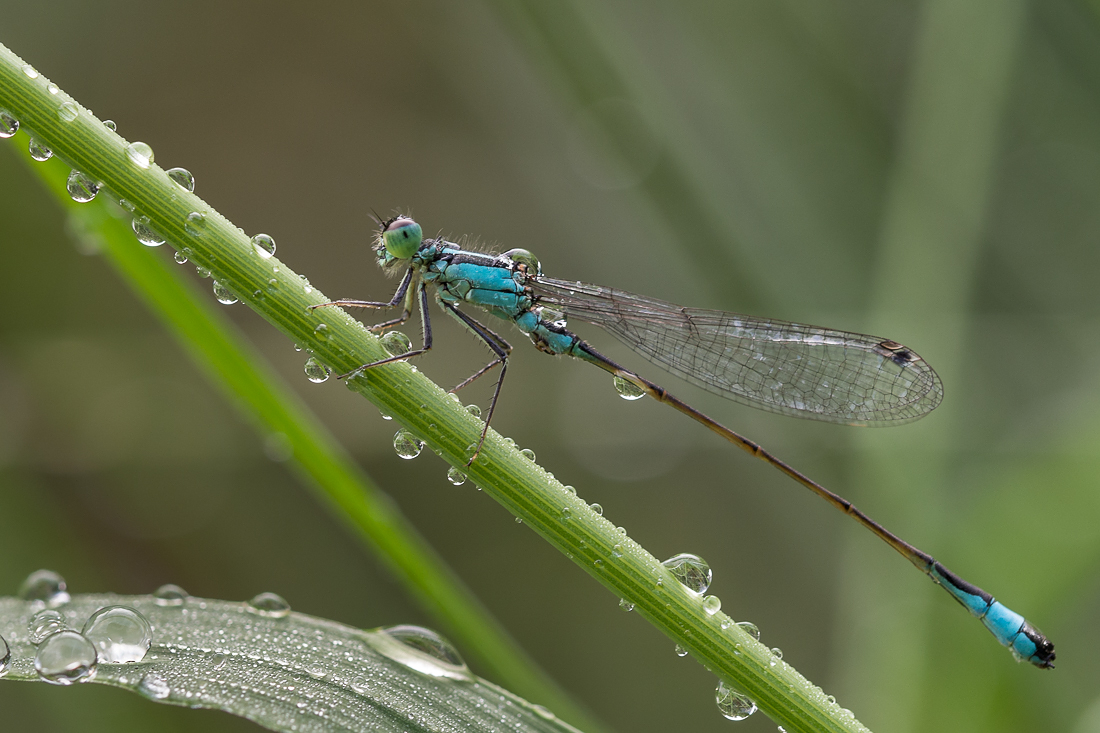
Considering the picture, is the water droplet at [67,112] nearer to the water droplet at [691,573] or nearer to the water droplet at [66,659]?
the water droplet at [66,659]

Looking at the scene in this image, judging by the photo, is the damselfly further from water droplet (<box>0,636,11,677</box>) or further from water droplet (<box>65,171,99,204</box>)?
water droplet (<box>0,636,11,677</box>)

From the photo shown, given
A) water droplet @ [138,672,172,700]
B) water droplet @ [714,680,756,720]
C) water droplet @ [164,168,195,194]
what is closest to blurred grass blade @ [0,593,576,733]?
water droplet @ [138,672,172,700]

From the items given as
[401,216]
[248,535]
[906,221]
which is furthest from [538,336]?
[248,535]

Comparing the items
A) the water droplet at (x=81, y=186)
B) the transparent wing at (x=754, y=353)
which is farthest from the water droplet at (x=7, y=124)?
the transparent wing at (x=754, y=353)

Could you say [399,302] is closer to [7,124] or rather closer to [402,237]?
[402,237]

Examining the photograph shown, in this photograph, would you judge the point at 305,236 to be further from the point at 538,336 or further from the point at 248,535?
the point at 538,336
